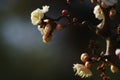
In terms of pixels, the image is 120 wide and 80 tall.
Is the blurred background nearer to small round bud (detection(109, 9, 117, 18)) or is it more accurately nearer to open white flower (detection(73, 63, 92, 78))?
open white flower (detection(73, 63, 92, 78))

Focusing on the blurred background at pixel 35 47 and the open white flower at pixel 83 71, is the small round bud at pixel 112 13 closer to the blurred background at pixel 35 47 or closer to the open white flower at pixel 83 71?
the open white flower at pixel 83 71

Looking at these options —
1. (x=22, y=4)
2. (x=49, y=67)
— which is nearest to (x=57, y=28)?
(x=49, y=67)

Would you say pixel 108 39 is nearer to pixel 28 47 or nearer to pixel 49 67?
pixel 49 67

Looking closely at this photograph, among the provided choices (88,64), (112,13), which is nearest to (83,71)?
(88,64)

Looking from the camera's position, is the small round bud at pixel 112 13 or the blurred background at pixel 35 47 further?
the blurred background at pixel 35 47

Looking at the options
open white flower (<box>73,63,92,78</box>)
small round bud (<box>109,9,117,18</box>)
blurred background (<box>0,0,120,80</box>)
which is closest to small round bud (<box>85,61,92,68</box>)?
open white flower (<box>73,63,92,78</box>)

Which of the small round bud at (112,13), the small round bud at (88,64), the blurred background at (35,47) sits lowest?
the small round bud at (88,64)

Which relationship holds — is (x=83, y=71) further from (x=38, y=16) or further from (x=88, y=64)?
(x=38, y=16)

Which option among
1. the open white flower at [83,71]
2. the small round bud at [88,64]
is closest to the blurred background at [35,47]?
the open white flower at [83,71]
